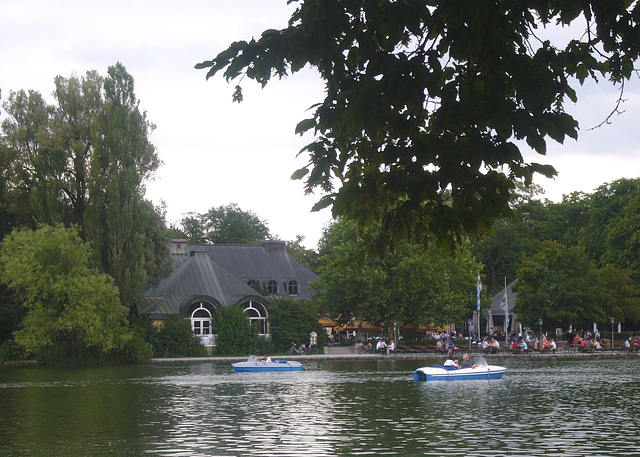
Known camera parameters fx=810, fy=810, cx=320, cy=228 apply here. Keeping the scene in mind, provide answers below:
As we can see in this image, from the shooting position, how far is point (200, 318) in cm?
6153

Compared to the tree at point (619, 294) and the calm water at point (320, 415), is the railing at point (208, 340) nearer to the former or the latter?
the calm water at point (320, 415)

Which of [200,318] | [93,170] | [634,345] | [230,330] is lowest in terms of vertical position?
[634,345]

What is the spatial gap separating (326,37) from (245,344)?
5305 cm

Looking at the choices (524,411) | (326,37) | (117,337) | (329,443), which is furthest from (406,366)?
(326,37)

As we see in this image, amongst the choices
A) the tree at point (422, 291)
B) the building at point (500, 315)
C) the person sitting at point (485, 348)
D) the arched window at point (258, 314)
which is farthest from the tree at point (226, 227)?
the person sitting at point (485, 348)

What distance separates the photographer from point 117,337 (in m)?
52.2

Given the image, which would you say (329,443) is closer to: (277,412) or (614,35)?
(277,412)

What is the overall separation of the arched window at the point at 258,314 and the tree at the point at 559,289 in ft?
76.8

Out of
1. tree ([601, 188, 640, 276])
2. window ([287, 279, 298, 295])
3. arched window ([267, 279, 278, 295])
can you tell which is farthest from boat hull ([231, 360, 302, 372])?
tree ([601, 188, 640, 276])

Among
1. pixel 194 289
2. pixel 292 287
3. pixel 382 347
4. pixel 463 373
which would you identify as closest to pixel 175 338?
pixel 194 289

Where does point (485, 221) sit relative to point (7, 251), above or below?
below

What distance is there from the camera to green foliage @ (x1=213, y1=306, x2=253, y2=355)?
59031 millimetres

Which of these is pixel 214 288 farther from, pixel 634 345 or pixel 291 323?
pixel 634 345

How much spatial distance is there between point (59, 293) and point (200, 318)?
43.9 feet
